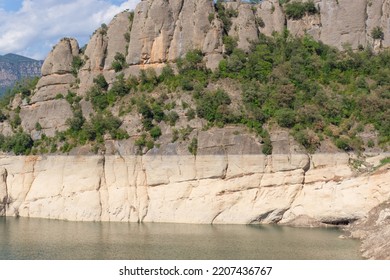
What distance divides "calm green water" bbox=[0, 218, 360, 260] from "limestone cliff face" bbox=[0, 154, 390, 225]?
2.06 metres

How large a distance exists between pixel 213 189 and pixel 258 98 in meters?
11.5

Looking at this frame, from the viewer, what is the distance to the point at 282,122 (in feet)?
190

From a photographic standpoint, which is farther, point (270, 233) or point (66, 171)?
point (66, 171)

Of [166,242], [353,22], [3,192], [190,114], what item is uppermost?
[353,22]

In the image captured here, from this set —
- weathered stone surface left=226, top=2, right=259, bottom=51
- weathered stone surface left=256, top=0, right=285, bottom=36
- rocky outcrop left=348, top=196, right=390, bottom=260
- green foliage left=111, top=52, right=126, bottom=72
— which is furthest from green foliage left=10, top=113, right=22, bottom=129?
rocky outcrop left=348, top=196, right=390, bottom=260

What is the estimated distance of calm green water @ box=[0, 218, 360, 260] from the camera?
39.4 metres

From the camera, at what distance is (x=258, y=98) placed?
61.3 m

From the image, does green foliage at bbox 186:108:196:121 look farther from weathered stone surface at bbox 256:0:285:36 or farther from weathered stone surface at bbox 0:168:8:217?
weathered stone surface at bbox 0:168:8:217

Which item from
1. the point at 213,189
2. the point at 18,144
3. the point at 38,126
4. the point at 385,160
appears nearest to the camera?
the point at 385,160

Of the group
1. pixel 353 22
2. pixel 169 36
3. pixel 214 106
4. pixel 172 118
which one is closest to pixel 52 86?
pixel 169 36

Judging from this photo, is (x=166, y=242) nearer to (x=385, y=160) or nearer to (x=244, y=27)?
(x=385, y=160)
